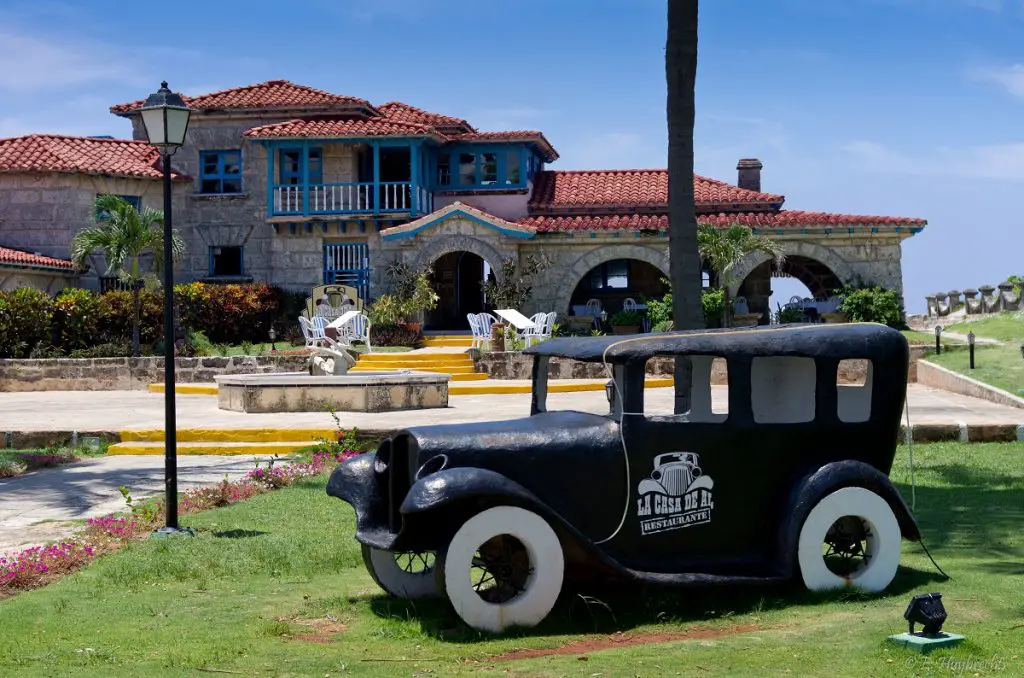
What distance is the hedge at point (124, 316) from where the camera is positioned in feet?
91.8

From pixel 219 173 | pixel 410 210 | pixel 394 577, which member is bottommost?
pixel 394 577

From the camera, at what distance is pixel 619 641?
698cm

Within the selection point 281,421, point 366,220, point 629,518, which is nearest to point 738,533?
point 629,518

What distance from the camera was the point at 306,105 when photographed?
3581 centimetres

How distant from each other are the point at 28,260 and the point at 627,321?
51.7ft

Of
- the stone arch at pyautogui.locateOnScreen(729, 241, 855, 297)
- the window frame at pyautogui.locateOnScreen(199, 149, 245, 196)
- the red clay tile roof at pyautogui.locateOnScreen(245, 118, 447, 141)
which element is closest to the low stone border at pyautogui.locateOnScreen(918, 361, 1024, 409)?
the stone arch at pyautogui.locateOnScreen(729, 241, 855, 297)

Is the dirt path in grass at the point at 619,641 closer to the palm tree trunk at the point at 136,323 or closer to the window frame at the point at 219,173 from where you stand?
the palm tree trunk at the point at 136,323

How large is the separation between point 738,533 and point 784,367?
1.18 m

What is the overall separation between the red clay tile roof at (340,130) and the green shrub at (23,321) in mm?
8257

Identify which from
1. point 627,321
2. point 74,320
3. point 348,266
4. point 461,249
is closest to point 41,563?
point 74,320

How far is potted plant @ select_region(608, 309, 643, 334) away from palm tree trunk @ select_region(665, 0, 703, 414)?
1767 centimetres

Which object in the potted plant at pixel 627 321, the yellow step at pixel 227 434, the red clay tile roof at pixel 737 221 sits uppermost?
the red clay tile roof at pixel 737 221

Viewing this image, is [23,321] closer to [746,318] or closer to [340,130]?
[340,130]

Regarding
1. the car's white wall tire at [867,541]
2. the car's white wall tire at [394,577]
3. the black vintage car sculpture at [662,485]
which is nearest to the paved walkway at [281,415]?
the black vintage car sculpture at [662,485]
